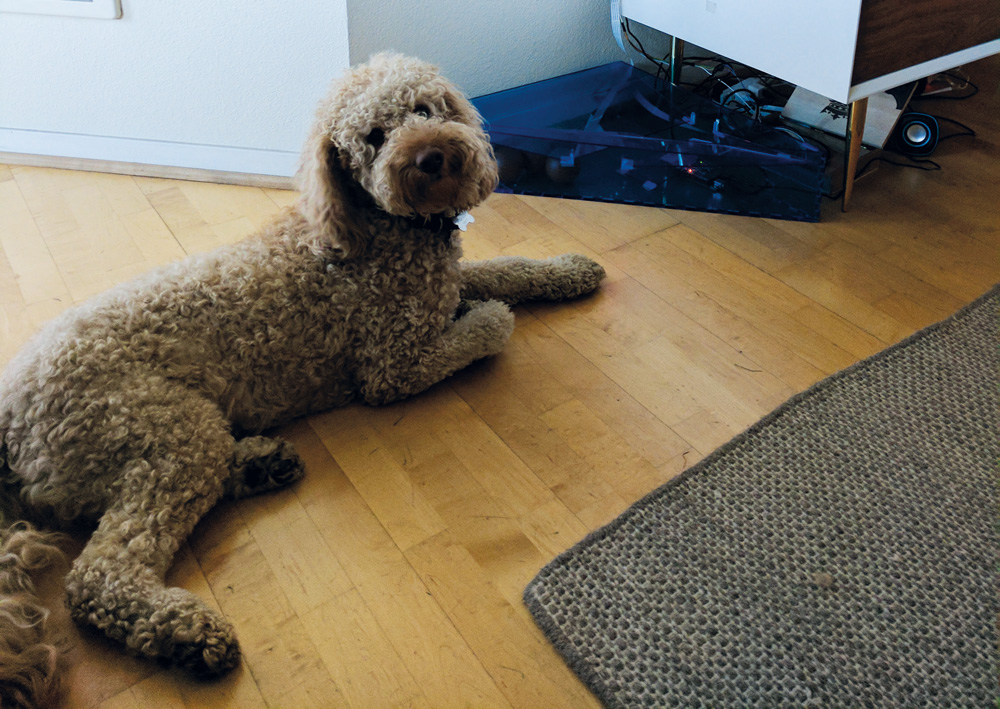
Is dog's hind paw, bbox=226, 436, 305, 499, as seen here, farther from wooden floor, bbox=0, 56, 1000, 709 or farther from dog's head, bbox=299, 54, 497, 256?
dog's head, bbox=299, 54, 497, 256

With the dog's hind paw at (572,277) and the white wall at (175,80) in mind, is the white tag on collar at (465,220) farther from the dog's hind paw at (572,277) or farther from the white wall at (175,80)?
the white wall at (175,80)

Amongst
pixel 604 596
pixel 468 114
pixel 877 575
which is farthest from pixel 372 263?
pixel 877 575

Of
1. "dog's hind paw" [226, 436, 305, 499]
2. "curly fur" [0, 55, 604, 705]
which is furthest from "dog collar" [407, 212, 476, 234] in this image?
"dog's hind paw" [226, 436, 305, 499]

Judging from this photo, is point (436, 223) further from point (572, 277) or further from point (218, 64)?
point (218, 64)

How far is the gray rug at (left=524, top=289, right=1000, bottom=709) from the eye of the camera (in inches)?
47.8

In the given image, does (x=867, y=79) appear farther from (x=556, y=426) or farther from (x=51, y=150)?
(x=51, y=150)

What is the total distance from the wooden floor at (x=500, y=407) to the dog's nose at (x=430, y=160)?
0.50 metres

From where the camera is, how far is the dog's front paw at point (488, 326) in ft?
5.59

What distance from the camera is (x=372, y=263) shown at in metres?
1.61

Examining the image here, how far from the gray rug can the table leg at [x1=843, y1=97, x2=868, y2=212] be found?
0.76 m

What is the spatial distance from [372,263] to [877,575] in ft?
3.53

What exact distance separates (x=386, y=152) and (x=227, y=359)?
1.61ft

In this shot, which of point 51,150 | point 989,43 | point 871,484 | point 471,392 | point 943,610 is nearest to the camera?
point 943,610

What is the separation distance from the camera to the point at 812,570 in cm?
136
